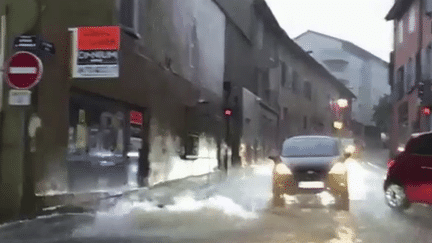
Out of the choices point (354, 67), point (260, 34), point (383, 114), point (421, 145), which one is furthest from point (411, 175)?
point (354, 67)

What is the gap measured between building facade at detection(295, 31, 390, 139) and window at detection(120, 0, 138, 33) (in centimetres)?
4980

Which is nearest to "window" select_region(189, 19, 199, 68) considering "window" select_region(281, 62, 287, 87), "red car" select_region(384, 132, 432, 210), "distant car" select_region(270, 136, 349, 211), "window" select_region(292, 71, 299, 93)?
"distant car" select_region(270, 136, 349, 211)

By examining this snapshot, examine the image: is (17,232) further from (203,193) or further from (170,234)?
(203,193)

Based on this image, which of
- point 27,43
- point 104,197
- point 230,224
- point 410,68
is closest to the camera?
point 230,224

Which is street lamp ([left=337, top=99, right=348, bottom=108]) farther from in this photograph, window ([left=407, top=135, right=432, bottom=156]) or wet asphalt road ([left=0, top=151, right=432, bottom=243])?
window ([left=407, top=135, right=432, bottom=156])

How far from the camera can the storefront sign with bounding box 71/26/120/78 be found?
12641 mm

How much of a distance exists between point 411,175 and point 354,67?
5919 cm

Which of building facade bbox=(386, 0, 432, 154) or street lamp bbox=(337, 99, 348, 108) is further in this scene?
street lamp bbox=(337, 99, 348, 108)

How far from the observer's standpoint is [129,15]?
50.8 ft

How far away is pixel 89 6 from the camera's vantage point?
44.1 feet

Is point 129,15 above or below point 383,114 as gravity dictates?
below

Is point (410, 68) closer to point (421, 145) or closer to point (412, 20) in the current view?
point (412, 20)

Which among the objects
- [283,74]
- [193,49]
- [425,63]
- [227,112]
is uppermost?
[283,74]

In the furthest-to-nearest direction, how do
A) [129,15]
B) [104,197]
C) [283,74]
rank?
[283,74]
[129,15]
[104,197]
